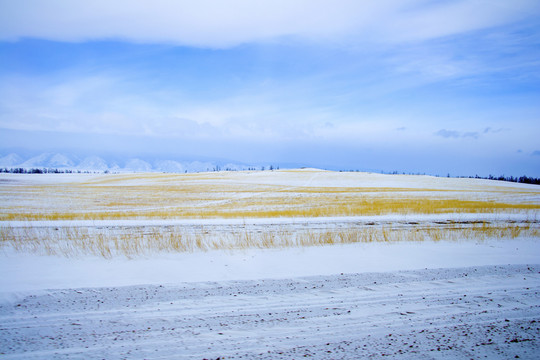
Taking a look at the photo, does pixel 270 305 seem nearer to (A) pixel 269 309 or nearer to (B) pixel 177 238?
(A) pixel 269 309

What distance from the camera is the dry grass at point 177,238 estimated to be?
11.9 meters

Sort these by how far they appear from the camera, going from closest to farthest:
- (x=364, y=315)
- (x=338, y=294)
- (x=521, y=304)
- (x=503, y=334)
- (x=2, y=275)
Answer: (x=503, y=334) → (x=364, y=315) → (x=521, y=304) → (x=338, y=294) → (x=2, y=275)

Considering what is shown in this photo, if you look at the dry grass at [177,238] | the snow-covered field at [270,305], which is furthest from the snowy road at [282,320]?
the dry grass at [177,238]

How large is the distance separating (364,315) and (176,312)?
3.20 meters

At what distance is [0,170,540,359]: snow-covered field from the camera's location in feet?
15.8

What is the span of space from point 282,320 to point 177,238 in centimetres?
869

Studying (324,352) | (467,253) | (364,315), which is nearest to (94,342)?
(324,352)

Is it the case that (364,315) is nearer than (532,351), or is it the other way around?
(532,351)

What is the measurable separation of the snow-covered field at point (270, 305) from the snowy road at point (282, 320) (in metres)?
0.02

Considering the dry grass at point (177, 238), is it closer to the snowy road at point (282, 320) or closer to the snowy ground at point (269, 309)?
the snowy ground at point (269, 309)

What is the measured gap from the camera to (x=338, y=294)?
6.95 meters

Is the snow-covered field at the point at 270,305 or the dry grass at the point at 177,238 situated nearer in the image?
the snow-covered field at the point at 270,305

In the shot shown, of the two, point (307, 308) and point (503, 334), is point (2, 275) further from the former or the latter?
point (503, 334)

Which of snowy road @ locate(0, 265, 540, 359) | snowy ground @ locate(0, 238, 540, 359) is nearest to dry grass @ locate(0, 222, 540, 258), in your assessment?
snowy ground @ locate(0, 238, 540, 359)
